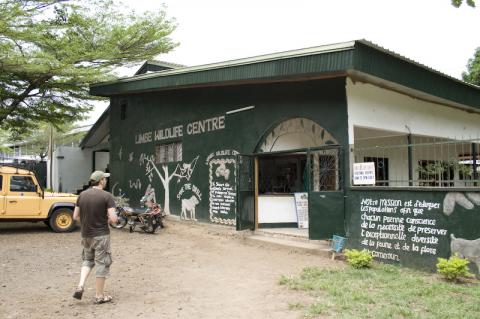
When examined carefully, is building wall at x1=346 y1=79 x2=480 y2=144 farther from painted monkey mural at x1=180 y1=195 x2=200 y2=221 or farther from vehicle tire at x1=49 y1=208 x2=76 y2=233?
vehicle tire at x1=49 y1=208 x2=76 y2=233

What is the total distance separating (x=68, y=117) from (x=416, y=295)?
15088mm

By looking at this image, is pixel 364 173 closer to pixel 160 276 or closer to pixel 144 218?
pixel 160 276

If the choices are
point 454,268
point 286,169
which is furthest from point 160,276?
point 286,169

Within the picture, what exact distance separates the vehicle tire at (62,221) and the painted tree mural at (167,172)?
3.03m

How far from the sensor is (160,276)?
7527 millimetres

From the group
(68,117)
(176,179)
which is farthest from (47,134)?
(176,179)

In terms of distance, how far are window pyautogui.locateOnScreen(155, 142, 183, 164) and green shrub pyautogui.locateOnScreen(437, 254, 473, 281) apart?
8.85m

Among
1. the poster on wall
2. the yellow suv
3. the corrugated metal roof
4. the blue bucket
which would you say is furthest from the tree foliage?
the yellow suv

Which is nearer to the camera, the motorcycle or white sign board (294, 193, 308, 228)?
white sign board (294, 193, 308, 228)

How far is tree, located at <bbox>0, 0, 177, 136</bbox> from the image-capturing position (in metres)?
13.3

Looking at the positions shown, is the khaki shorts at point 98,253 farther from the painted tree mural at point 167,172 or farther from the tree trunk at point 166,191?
the tree trunk at point 166,191

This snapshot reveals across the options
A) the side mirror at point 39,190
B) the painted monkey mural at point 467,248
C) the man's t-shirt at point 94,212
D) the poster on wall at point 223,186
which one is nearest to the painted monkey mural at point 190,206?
the poster on wall at point 223,186

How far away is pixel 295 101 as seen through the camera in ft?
33.4

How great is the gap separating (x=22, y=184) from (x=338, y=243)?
8393mm
